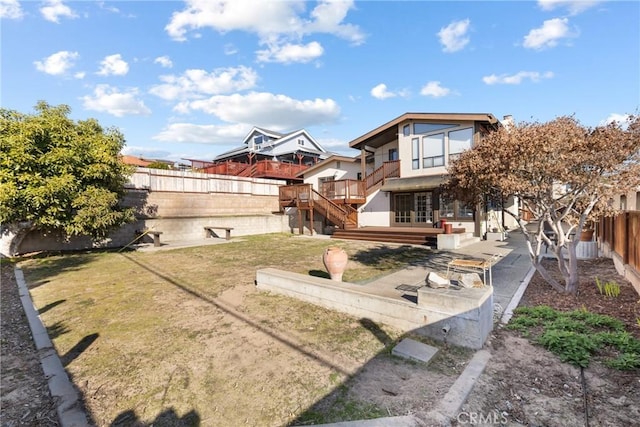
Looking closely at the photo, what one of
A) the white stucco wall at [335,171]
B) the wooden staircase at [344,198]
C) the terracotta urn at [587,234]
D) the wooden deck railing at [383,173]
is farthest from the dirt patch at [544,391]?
the white stucco wall at [335,171]

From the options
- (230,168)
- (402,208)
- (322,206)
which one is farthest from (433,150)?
(230,168)

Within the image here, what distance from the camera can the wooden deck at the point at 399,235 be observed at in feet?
39.7

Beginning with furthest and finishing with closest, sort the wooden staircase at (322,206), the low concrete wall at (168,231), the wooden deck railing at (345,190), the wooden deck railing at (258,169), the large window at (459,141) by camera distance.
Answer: the wooden deck railing at (258,169), the wooden deck railing at (345,190), the wooden staircase at (322,206), the large window at (459,141), the low concrete wall at (168,231)

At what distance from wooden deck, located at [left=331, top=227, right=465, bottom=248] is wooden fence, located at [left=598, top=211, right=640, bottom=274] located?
503cm

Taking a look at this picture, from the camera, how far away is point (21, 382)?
3.07 m

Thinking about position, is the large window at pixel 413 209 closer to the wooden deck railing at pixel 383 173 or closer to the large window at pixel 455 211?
the large window at pixel 455 211

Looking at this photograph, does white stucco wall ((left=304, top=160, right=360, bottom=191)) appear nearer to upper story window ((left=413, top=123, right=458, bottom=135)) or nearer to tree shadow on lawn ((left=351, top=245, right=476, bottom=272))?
upper story window ((left=413, top=123, right=458, bottom=135))

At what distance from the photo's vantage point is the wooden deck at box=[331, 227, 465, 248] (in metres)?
12.1

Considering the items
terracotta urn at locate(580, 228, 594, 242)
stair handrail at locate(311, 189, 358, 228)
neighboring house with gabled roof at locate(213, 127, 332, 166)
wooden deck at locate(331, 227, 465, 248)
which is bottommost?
wooden deck at locate(331, 227, 465, 248)

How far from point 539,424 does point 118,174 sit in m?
12.9

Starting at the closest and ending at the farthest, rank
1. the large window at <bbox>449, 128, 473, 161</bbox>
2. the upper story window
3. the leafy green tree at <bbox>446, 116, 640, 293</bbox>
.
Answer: the leafy green tree at <bbox>446, 116, 640, 293</bbox>
the large window at <bbox>449, 128, 473, 161</bbox>
the upper story window

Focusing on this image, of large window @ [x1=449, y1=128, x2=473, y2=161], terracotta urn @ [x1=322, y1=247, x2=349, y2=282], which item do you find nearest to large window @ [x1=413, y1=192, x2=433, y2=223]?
large window @ [x1=449, y1=128, x2=473, y2=161]
